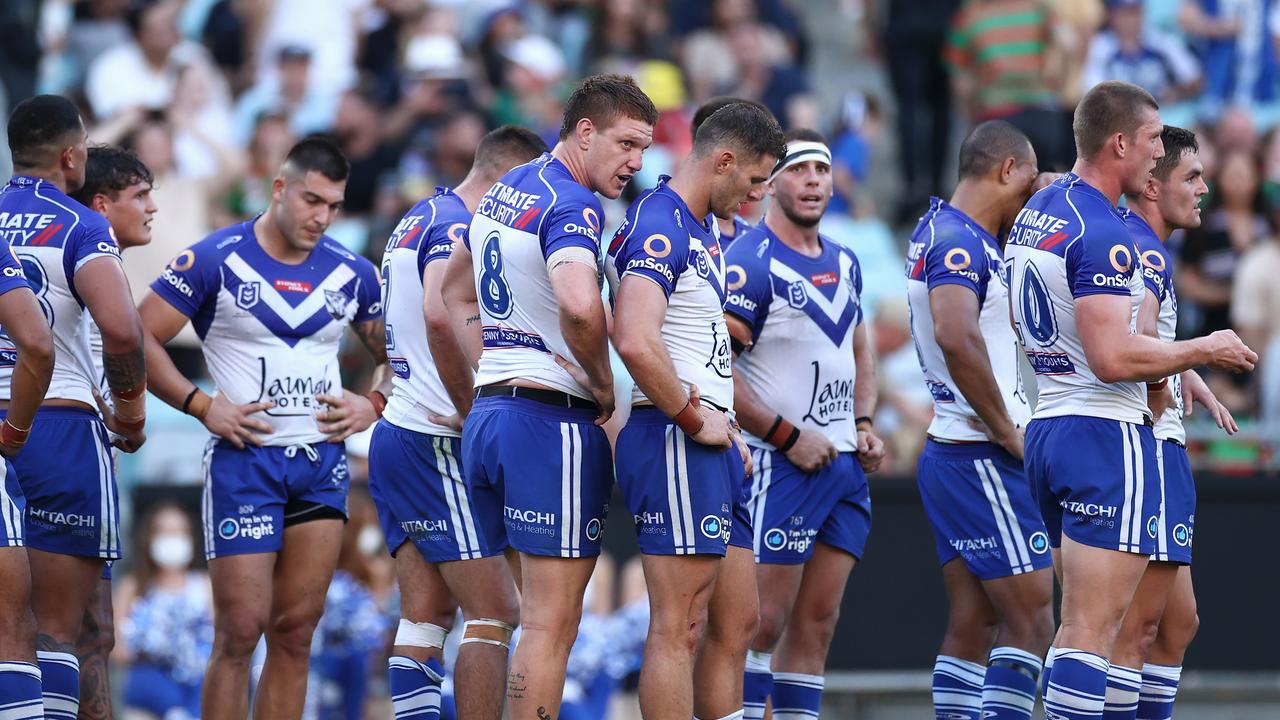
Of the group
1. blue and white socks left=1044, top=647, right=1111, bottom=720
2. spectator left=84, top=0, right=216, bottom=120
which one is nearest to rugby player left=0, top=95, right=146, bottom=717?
blue and white socks left=1044, top=647, right=1111, bottom=720

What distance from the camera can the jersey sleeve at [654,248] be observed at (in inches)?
297

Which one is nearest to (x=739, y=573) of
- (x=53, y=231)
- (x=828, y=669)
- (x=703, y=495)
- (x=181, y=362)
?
(x=703, y=495)

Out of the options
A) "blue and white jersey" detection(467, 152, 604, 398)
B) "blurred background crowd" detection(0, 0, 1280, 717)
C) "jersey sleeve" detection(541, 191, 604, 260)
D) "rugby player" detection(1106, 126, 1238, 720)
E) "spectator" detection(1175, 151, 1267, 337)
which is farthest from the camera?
"spectator" detection(1175, 151, 1267, 337)

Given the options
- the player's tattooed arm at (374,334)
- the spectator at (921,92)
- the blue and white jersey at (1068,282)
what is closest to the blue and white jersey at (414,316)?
the player's tattooed arm at (374,334)

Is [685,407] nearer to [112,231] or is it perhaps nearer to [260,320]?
[260,320]

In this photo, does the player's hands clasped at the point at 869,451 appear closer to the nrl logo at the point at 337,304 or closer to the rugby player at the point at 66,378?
the nrl logo at the point at 337,304

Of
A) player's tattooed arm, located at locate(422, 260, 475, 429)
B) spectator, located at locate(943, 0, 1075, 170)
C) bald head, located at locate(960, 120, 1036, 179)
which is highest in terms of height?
spectator, located at locate(943, 0, 1075, 170)

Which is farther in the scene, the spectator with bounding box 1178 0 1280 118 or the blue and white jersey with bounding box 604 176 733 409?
the spectator with bounding box 1178 0 1280 118

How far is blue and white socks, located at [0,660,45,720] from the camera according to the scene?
7.86 m

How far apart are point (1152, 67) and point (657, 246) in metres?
11.0

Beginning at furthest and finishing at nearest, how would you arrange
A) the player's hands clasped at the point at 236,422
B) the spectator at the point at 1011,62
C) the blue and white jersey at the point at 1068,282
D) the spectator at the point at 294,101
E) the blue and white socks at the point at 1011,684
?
the spectator at the point at 294,101, the spectator at the point at 1011,62, the player's hands clasped at the point at 236,422, the blue and white socks at the point at 1011,684, the blue and white jersey at the point at 1068,282

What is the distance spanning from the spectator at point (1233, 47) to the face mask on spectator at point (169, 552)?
1123 centimetres

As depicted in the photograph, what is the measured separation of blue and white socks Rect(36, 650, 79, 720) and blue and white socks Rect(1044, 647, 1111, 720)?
4.51 meters

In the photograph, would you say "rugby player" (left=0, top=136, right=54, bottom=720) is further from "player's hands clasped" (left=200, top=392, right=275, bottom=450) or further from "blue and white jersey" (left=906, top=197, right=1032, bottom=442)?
"blue and white jersey" (left=906, top=197, right=1032, bottom=442)
